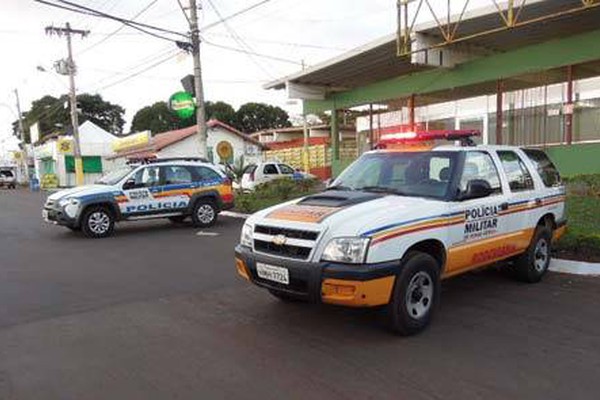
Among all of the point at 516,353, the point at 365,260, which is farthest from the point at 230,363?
the point at 516,353

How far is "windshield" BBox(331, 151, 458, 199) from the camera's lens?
6207mm

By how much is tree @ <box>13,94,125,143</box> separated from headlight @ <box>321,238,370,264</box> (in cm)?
8432

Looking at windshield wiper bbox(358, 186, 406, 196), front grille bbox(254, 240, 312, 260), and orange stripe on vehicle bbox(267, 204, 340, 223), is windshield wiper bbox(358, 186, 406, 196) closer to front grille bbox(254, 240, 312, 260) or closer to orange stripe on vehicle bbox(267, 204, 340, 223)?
orange stripe on vehicle bbox(267, 204, 340, 223)

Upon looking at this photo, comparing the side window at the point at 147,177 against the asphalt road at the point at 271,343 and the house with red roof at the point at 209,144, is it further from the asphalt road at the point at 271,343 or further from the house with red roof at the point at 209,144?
the house with red roof at the point at 209,144

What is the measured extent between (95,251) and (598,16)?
40.4 feet

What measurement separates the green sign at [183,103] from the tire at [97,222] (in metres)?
7.97

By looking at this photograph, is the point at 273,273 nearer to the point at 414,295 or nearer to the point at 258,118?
the point at 414,295

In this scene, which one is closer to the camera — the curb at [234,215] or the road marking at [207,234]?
the road marking at [207,234]

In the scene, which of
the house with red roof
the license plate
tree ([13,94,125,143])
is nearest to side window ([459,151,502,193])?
the license plate

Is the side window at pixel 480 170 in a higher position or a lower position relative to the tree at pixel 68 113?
lower

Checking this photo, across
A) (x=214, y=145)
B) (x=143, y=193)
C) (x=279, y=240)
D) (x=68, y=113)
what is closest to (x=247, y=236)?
(x=279, y=240)

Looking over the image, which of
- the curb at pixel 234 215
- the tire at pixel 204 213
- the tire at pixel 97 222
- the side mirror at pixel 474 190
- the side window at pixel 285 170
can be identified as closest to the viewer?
the side mirror at pixel 474 190

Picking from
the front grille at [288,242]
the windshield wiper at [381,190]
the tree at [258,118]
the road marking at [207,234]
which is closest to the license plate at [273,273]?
the front grille at [288,242]

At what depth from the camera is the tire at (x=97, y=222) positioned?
526 inches
